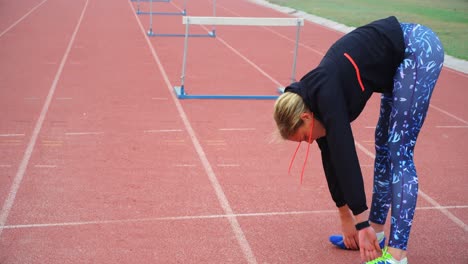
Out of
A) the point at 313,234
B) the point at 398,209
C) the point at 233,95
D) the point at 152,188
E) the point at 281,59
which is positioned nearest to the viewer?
the point at 398,209

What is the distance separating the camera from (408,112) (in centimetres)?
328

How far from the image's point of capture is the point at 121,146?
6121 mm

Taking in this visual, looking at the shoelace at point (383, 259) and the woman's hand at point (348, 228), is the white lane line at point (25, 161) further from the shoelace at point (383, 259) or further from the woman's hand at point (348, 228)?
the shoelace at point (383, 259)

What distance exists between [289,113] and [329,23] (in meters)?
16.6

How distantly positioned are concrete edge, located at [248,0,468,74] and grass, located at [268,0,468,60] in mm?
306

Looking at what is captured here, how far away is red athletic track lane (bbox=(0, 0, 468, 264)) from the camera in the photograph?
405cm

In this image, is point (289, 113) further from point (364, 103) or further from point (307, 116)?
point (364, 103)

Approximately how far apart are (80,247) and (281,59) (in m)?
8.65

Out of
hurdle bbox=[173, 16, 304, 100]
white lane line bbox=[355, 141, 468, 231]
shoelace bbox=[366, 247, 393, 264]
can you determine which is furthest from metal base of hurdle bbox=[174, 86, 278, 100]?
shoelace bbox=[366, 247, 393, 264]

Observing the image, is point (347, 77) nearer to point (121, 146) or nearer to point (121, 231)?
point (121, 231)

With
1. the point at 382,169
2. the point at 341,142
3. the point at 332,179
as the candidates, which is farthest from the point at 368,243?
the point at 382,169

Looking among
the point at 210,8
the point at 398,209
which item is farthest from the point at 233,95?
the point at 210,8

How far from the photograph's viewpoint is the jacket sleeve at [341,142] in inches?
118

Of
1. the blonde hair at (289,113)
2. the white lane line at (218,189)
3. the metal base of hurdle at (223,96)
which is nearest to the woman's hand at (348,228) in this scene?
the white lane line at (218,189)
